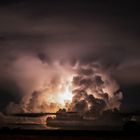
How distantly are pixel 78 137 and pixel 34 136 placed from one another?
6.87 meters

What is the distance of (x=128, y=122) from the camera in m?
85.8

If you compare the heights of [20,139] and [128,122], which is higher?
[128,122]

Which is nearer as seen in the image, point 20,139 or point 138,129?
point 20,139

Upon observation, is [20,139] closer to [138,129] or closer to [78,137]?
[78,137]

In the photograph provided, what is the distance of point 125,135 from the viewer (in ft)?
242

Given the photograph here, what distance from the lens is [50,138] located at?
72.6 metres

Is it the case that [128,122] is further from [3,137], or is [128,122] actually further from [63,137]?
[3,137]

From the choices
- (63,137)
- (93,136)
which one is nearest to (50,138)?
(63,137)

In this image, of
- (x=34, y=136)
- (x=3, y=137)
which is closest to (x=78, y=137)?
(x=34, y=136)

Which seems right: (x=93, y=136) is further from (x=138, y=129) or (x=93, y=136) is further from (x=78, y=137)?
(x=138, y=129)

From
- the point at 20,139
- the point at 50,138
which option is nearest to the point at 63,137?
the point at 50,138

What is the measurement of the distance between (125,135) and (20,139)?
52.6ft

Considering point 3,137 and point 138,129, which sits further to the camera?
point 138,129

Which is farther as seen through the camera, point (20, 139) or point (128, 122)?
point (128, 122)
